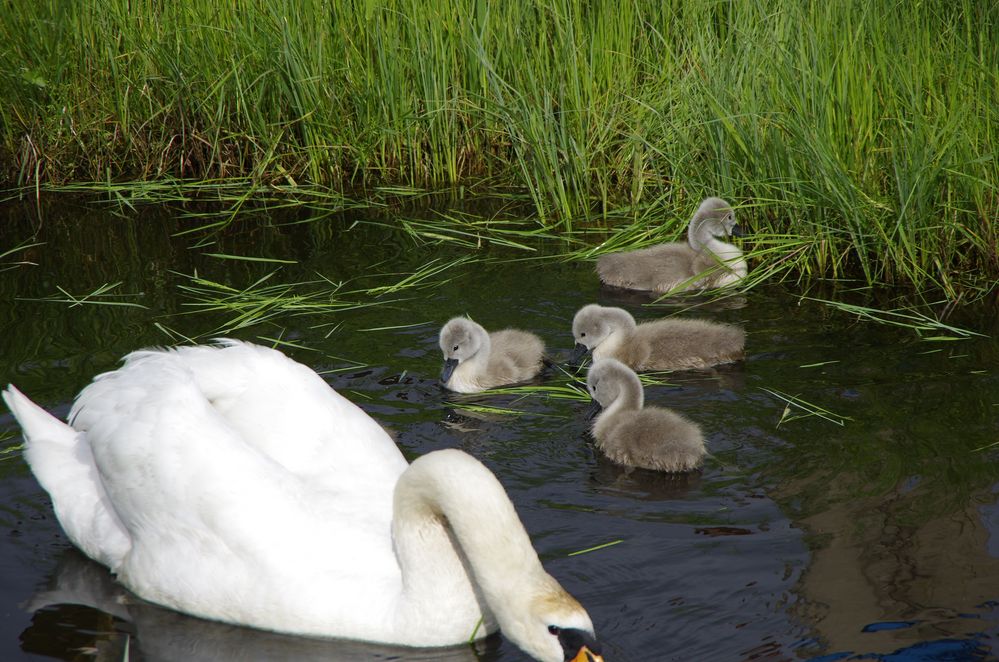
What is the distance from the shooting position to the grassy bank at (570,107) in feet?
22.5

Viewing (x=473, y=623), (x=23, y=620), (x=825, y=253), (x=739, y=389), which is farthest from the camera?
(x=825, y=253)

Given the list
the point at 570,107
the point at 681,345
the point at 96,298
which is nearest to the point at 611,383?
the point at 681,345

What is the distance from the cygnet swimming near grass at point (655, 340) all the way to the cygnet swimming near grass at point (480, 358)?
0.28m

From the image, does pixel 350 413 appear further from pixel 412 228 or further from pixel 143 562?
pixel 412 228

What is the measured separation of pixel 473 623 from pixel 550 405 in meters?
2.22

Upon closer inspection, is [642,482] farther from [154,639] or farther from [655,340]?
[154,639]

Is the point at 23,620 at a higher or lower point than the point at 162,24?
lower

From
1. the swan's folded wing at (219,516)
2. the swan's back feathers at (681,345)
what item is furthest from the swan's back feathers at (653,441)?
the swan's folded wing at (219,516)

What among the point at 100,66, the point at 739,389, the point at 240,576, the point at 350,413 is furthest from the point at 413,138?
the point at 240,576

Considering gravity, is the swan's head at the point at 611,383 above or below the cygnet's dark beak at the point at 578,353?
above

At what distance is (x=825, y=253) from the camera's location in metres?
7.18

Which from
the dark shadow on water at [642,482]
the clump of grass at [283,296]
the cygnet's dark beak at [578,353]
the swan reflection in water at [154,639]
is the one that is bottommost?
the dark shadow on water at [642,482]

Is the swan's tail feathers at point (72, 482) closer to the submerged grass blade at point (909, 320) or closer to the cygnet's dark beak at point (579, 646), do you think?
the cygnet's dark beak at point (579, 646)

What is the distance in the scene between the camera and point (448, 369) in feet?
20.7
